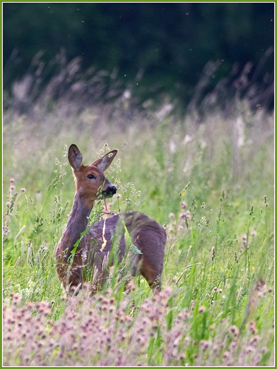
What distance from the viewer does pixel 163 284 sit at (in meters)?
4.11

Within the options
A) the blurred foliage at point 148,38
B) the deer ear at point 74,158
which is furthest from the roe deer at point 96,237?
the blurred foliage at point 148,38

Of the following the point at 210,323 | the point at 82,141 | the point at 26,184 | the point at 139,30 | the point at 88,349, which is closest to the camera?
the point at 88,349

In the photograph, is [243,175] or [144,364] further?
[243,175]

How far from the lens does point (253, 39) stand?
24078mm

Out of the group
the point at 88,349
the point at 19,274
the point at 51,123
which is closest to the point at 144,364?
the point at 88,349

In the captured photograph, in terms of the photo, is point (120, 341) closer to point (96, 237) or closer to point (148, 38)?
point (96, 237)

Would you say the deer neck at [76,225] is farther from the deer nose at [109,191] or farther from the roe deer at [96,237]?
the deer nose at [109,191]

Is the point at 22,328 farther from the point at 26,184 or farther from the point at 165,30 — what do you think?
the point at 165,30

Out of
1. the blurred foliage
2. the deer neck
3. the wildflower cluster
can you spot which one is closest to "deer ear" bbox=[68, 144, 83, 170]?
the deer neck

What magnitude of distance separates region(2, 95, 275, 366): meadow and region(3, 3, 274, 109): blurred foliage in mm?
13812

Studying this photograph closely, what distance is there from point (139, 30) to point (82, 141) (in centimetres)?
1632

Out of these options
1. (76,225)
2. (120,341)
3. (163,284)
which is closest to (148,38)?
(76,225)

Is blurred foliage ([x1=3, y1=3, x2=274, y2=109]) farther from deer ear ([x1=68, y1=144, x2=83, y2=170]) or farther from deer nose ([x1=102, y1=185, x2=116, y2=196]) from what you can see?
deer nose ([x1=102, y1=185, x2=116, y2=196])

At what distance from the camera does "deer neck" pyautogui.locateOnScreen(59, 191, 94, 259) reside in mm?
4472
